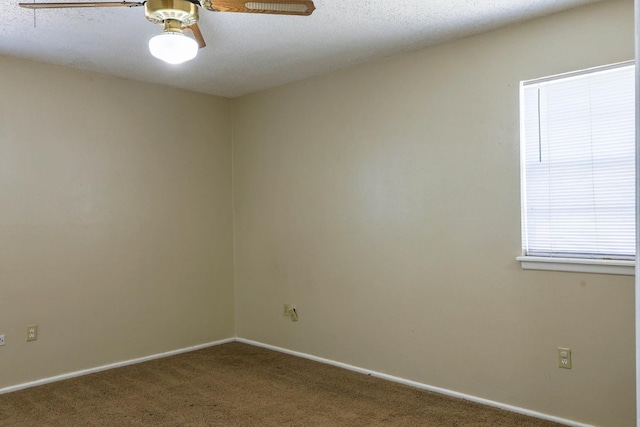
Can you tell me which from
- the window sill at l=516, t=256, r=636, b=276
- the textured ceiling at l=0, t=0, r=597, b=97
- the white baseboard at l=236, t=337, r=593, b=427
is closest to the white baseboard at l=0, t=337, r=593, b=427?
the white baseboard at l=236, t=337, r=593, b=427

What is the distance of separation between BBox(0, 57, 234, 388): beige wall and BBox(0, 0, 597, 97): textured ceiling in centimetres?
39

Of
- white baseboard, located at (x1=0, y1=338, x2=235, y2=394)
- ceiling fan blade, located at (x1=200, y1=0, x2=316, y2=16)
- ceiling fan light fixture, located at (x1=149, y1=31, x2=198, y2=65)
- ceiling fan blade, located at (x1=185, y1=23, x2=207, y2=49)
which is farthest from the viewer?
white baseboard, located at (x1=0, y1=338, x2=235, y2=394)

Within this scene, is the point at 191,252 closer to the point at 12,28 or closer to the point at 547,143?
the point at 12,28

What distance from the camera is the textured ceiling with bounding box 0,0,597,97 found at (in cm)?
296

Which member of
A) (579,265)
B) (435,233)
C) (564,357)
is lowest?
(564,357)

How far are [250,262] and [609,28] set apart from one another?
3493 millimetres

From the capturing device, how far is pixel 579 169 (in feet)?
9.86

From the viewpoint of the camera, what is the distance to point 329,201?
433cm

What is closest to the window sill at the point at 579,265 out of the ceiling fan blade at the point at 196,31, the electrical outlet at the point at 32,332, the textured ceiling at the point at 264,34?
the textured ceiling at the point at 264,34

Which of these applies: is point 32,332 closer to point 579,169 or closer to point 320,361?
point 320,361

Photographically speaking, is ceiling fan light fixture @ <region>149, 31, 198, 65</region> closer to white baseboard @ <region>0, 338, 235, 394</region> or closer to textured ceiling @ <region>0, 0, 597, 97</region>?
textured ceiling @ <region>0, 0, 597, 97</region>

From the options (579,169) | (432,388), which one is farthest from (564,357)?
(579,169)

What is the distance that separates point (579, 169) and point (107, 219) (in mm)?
3524

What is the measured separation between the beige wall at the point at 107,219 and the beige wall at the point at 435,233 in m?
0.49
